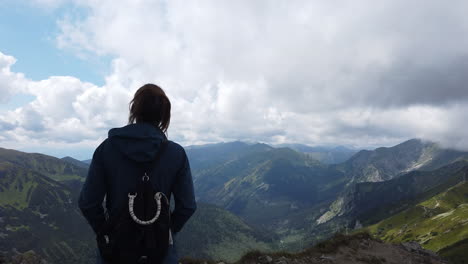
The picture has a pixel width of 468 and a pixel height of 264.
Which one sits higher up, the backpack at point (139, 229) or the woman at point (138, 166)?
the woman at point (138, 166)

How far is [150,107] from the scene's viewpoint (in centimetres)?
539

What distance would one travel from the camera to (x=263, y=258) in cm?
1750

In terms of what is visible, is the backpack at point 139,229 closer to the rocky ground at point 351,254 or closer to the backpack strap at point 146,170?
the backpack strap at point 146,170

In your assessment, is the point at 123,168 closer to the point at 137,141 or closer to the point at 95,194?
the point at 137,141

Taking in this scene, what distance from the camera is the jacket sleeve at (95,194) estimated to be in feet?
16.5

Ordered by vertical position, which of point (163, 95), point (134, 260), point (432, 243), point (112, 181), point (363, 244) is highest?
point (163, 95)

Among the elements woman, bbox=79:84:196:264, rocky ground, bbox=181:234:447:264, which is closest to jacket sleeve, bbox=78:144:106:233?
woman, bbox=79:84:196:264

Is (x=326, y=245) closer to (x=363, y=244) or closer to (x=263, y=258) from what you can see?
Result: (x=363, y=244)

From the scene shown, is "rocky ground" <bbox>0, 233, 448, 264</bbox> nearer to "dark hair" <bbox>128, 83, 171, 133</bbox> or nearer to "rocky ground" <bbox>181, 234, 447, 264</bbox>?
"rocky ground" <bbox>181, 234, 447, 264</bbox>

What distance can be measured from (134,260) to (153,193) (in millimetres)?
1186

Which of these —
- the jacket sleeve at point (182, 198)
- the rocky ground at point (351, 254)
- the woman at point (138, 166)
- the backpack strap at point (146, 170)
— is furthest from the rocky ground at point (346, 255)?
the backpack strap at point (146, 170)

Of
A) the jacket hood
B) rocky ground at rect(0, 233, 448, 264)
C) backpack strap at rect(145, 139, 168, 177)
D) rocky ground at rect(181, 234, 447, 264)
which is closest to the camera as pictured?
the jacket hood

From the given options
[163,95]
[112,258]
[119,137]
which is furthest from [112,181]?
[163,95]

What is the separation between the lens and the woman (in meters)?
4.87
